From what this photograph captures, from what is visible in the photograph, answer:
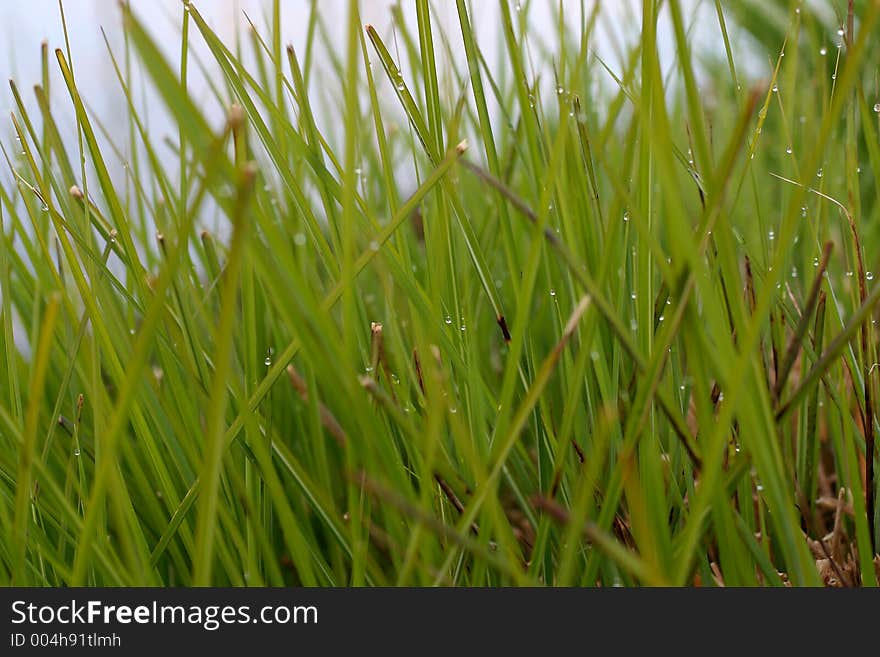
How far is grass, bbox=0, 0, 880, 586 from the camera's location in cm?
32

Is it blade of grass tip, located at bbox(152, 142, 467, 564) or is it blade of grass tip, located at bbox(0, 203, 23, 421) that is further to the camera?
blade of grass tip, located at bbox(0, 203, 23, 421)

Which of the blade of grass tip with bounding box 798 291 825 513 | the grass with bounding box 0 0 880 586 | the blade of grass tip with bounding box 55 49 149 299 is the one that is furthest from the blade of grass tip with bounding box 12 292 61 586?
the blade of grass tip with bounding box 798 291 825 513

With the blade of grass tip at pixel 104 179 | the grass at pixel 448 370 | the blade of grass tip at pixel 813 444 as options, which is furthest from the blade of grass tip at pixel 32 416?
the blade of grass tip at pixel 813 444

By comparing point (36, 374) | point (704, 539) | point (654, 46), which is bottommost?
point (704, 539)

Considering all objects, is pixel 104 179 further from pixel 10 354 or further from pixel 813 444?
pixel 813 444

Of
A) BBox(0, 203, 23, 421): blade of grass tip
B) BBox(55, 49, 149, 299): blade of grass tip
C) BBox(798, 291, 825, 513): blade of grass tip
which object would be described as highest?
BBox(55, 49, 149, 299): blade of grass tip

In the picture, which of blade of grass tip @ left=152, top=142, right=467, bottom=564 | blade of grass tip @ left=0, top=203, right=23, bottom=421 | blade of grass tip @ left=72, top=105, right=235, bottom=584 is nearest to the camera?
blade of grass tip @ left=72, top=105, right=235, bottom=584

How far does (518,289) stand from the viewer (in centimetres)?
50

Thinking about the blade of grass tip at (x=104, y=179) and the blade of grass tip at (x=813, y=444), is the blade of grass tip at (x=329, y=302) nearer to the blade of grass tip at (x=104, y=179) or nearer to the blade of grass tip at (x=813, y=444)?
the blade of grass tip at (x=104, y=179)

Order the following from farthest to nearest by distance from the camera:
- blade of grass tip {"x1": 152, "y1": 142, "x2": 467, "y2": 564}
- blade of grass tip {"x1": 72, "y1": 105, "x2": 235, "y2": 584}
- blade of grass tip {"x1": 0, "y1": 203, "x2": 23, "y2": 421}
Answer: blade of grass tip {"x1": 0, "y1": 203, "x2": 23, "y2": 421}
blade of grass tip {"x1": 152, "y1": 142, "x2": 467, "y2": 564}
blade of grass tip {"x1": 72, "y1": 105, "x2": 235, "y2": 584}

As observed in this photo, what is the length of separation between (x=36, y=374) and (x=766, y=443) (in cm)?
33

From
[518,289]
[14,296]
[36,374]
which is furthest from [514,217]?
[14,296]

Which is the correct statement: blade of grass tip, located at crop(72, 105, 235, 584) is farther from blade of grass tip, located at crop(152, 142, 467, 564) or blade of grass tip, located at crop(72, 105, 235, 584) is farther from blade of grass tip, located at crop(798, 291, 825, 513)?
blade of grass tip, located at crop(798, 291, 825, 513)

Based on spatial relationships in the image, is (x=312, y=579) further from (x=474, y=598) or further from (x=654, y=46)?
(x=654, y=46)
